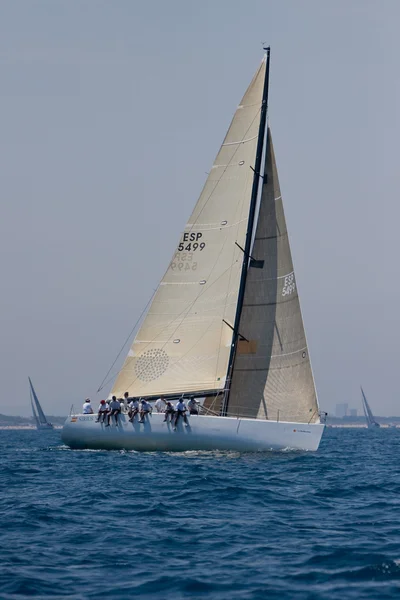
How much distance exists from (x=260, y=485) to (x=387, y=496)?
3.00m

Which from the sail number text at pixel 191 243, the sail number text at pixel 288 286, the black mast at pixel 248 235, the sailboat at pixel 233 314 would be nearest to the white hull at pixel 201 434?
the sailboat at pixel 233 314

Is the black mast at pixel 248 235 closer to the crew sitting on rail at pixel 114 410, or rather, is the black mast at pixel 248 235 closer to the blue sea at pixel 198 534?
the crew sitting on rail at pixel 114 410

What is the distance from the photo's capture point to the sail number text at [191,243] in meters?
34.4

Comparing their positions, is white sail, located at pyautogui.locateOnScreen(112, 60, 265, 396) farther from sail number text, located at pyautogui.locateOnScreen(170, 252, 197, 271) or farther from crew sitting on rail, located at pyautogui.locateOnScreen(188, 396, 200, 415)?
crew sitting on rail, located at pyautogui.locateOnScreen(188, 396, 200, 415)

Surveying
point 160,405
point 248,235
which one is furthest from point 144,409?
point 248,235

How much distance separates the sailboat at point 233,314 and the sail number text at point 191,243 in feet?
0.11

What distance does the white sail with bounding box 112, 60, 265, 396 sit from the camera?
112ft

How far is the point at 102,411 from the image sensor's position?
110ft

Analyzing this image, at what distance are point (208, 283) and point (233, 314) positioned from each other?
1.40 metres

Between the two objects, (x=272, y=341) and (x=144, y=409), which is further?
(x=272, y=341)

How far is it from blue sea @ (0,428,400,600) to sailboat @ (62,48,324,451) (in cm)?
744

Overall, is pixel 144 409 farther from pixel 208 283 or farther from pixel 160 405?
pixel 208 283

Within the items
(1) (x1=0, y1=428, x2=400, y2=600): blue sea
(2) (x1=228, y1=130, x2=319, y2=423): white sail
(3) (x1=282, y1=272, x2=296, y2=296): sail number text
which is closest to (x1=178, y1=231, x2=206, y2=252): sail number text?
(2) (x1=228, y1=130, x2=319, y2=423): white sail

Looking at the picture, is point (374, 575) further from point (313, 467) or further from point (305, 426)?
point (305, 426)
